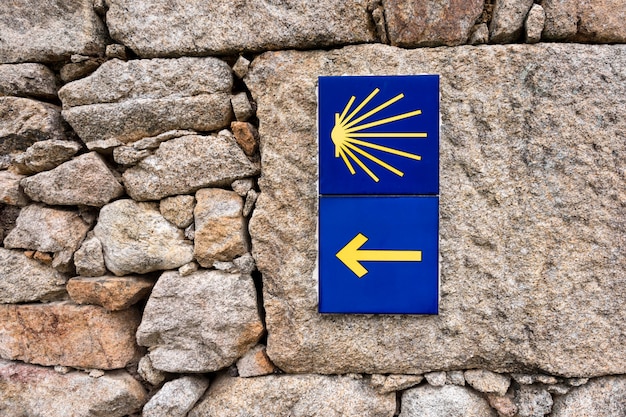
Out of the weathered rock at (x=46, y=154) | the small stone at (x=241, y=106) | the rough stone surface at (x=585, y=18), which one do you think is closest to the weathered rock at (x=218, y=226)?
the small stone at (x=241, y=106)

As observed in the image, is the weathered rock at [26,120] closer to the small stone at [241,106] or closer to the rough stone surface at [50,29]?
the rough stone surface at [50,29]

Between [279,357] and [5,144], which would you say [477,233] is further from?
[5,144]

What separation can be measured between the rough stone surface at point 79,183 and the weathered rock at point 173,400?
0.71m

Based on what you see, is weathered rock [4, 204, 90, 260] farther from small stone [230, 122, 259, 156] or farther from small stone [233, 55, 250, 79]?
small stone [233, 55, 250, 79]

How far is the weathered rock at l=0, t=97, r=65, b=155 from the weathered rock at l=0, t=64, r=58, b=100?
0.03 meters

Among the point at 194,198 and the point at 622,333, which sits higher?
the point at 194,198

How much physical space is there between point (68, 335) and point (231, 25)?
4.13 feet

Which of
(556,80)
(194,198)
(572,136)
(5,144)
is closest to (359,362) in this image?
(194,198)

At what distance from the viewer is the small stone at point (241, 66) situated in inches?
52.7

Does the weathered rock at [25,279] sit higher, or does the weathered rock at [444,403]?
the weathered rock at [25,279]

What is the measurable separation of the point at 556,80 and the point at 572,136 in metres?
0.19

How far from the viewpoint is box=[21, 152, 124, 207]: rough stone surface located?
1364 millimetres

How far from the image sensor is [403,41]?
131 cm

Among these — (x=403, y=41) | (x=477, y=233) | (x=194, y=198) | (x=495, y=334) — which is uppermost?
(x=403, y=41)
